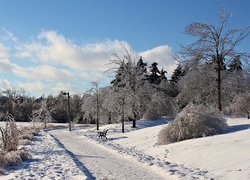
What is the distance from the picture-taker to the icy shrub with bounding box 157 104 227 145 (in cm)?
1727

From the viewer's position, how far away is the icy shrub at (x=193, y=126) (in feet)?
56.6

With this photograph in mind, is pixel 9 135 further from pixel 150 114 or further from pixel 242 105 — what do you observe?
pixel 150 114

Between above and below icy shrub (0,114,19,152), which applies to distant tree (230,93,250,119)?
above

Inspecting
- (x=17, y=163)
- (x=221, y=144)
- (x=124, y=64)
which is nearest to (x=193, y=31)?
(x=221, y=144)

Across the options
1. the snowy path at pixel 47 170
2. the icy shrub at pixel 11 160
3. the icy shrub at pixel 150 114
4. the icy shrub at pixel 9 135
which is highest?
the icy shrub at pixel 150 114

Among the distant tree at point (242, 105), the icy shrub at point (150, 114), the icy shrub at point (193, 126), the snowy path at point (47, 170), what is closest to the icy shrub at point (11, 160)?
the snowy path at point (47, 170)

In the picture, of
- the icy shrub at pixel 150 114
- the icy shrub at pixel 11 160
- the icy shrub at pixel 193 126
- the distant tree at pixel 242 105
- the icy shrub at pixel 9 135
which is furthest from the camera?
the icy shrub at pixel 150 114

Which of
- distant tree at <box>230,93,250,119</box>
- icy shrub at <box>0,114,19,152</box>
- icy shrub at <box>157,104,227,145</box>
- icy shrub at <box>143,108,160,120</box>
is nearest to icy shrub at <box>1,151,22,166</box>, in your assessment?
icy shrub at <box>0,114,19,152</box>

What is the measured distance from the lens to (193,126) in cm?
1745

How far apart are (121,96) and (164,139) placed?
67.8ft

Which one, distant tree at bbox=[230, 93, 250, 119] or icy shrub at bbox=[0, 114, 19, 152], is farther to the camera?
distant tree at bbox=[230, 93, 250, 119]

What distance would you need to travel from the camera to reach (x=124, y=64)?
41344mm

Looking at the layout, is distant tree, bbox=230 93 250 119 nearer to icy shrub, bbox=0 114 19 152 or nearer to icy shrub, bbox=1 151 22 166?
icy shrub, bbox=0 114 19 152

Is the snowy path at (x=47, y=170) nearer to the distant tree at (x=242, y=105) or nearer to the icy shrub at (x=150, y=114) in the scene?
the distant tree at (x=242, y=105)
